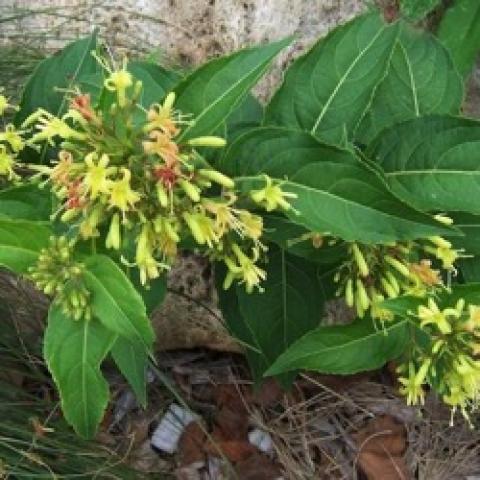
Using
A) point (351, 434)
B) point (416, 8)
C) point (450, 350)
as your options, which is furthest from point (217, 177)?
point (351, 434)

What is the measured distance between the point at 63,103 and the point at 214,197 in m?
0.29

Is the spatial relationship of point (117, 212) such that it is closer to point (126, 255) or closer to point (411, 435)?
point (126, 255)

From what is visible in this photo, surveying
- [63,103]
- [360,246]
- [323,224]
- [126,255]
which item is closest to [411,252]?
[360,246]

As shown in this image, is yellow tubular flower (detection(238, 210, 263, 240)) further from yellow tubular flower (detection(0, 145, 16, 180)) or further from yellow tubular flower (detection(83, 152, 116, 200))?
yellow tubular flower (detection(0, 145, 16, 180))

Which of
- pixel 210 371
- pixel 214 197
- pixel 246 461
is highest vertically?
pixel 214 197

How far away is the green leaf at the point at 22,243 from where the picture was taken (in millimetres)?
913

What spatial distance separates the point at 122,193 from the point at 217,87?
0.16m

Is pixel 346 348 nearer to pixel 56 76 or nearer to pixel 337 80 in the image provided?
pixel 337 80

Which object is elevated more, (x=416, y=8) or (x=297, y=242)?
(x=416, y=8)

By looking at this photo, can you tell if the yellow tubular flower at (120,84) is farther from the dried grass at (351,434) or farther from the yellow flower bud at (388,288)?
the dried grass at (351,434)

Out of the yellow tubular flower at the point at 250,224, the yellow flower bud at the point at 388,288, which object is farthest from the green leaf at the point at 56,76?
the yellow flower bud at the point at 388,288

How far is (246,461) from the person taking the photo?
171 cm

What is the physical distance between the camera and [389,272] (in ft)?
3.35

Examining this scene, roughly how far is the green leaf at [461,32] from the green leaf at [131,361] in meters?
0.70
